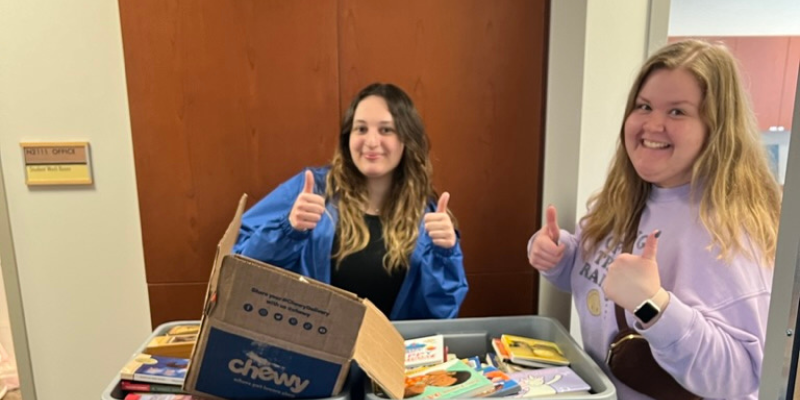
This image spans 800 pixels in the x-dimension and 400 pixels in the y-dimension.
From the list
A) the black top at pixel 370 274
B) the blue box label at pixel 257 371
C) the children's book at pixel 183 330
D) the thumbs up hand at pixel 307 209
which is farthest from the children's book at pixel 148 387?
the black top at pixel 370 274

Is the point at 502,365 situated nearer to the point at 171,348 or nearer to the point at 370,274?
the point at 370,274

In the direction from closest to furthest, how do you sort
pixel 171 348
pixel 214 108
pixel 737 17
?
1. pixel 171 348
2. pixel 214 108
3. pixel 737 17

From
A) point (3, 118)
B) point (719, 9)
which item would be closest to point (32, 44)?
point (3, 118)

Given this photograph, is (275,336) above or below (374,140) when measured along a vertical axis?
below

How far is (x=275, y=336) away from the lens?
93cm

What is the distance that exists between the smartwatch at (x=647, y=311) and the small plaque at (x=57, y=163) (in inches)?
67.2

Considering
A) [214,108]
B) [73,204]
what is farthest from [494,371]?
[73,204]

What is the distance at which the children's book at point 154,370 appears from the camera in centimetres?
104

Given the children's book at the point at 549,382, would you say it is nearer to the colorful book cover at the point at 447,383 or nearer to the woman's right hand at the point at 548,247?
the colorful book cover at the point at 447,383

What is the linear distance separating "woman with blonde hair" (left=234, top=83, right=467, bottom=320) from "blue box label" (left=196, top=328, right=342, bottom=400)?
531 millimetres

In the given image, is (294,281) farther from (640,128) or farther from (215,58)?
(215,58)

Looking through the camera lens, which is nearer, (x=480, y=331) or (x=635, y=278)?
(x=635, y=278)

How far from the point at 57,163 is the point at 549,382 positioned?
5.45 ft

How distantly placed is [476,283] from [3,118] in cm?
167
